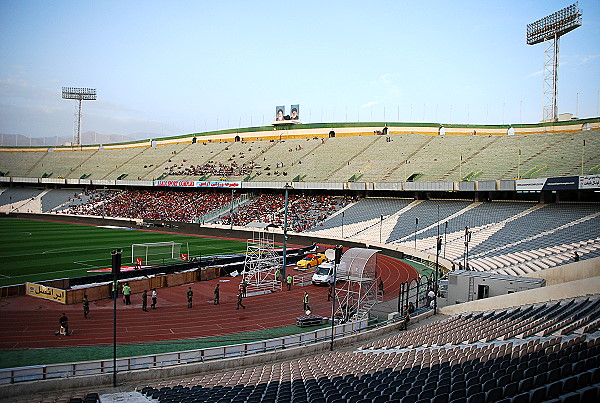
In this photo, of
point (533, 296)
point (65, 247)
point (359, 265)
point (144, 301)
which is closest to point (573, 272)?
point (533, 296)

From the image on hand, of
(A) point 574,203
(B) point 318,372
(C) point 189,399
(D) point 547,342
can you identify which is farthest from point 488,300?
(A) point 574,203

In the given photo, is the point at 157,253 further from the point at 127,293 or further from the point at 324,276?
the point at 324,276

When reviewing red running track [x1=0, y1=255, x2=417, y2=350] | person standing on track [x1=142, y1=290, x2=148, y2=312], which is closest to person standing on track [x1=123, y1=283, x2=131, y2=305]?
red running track [x1=0, y1=255, x2=417, y2=350]

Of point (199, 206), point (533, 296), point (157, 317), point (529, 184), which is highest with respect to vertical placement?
point (529, 184)

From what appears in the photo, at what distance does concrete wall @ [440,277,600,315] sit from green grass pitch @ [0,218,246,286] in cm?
2090

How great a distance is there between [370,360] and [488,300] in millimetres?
8047

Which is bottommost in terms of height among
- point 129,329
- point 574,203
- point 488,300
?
point 129,329

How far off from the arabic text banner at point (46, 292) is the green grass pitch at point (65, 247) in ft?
8.66

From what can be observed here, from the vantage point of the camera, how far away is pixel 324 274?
90.0 feet

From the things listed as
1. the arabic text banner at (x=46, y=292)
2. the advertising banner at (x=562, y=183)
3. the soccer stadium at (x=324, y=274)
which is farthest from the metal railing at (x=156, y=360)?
the advertising banner at (x=562, y=183)

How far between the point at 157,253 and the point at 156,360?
22.3 metres

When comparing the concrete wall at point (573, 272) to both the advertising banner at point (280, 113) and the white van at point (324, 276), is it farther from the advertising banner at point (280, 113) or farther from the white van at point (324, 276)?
the advertising banner at point (280, 113)

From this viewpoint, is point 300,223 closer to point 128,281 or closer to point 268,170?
point 268,170

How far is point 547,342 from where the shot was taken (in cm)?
1027
